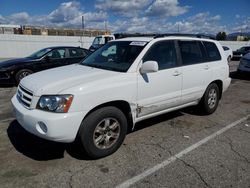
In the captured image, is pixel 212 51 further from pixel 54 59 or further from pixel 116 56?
pixel 54 59

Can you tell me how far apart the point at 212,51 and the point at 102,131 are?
337 centimetres

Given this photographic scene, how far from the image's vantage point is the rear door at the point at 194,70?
4.64m

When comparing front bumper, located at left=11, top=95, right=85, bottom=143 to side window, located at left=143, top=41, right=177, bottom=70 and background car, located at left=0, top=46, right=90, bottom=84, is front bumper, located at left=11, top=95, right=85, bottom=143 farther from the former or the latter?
background car, located at left=0, top=46, right=90, bottom=84

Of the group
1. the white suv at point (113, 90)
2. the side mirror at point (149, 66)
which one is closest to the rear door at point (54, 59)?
the white suv at point (113, 90)

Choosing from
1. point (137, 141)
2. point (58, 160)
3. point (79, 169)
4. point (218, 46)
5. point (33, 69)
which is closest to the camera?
point (79, 169)

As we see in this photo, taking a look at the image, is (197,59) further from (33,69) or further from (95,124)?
(33,69)

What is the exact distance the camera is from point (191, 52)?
4.89 m

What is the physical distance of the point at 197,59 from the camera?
4.98 meters

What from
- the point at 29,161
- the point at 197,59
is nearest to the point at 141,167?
the point at 29,161

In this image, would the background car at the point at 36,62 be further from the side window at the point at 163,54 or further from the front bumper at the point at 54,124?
the front bumper at the point at 54,124

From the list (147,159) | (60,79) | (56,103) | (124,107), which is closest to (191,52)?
(124,107)

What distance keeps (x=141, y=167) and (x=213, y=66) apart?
3.08m

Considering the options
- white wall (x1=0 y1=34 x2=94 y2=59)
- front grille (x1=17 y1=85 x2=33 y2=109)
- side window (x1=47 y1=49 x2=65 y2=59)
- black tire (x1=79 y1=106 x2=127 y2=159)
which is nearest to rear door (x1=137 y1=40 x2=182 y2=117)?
black tire (x1=79 y1=106 x2=127 y2=159)

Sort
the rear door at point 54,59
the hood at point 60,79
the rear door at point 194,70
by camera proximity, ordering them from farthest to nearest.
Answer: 1. the rear door at point 54,59
2. the rear door at point 194,70
3. the hood at point 60,79
